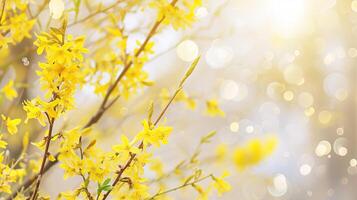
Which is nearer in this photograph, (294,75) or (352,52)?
(352,52)

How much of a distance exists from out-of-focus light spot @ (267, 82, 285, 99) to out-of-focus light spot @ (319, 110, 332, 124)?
0.32m

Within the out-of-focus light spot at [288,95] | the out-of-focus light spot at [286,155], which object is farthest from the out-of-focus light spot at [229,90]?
the out-of-focus light spot at [286,155]

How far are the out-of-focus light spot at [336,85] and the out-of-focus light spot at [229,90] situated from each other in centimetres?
62

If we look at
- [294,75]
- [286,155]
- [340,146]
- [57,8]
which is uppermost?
[294,75]

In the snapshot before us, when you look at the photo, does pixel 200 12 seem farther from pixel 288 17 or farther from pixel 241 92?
pixel 241 92

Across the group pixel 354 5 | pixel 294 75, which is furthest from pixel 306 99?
pixel 354 5

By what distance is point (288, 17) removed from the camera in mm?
2807

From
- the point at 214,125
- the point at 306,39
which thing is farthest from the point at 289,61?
the point at 214,125

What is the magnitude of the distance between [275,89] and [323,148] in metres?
0.49

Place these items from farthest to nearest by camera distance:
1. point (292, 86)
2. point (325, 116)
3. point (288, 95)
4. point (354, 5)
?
1. point (288, 95)
2. point (292, 86)
3. point (325, 116)
4. point (354, 5)

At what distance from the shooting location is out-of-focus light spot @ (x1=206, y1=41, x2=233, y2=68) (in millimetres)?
2918

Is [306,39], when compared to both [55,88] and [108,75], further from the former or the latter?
[55,88]

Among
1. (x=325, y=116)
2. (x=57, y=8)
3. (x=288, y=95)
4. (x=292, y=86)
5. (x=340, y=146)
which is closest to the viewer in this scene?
(x=57, y=8)

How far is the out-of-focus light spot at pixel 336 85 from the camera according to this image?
3.06 metres
